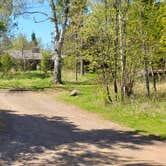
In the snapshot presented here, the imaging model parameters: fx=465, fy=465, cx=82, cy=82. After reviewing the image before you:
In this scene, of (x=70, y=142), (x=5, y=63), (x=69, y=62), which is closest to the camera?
(x=70, y=142)

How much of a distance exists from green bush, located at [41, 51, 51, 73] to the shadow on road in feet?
114

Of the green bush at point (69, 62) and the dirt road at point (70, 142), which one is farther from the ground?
the green bush at point (69, 62)

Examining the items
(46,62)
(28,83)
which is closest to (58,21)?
(28,83)

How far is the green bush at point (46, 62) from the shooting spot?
5070 centimetres

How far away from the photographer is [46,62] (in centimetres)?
5156

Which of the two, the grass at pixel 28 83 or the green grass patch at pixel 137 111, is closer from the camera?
the green grass patch at pixel 137 111

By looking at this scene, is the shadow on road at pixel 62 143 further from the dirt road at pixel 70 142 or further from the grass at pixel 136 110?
the grass at pixel 136 110

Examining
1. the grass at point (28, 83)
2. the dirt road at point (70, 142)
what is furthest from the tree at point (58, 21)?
the dirt road at point (70, 142)

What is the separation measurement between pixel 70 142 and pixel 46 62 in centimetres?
3975

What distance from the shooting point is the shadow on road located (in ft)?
33.6

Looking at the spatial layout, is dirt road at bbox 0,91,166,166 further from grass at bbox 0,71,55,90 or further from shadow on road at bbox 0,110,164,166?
grass at bbox 0,71,55,90

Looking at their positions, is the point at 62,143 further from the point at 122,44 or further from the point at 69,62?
the point at 69,62

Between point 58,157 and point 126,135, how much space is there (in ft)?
10.9

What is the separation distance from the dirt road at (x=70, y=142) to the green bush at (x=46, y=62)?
106 ft
